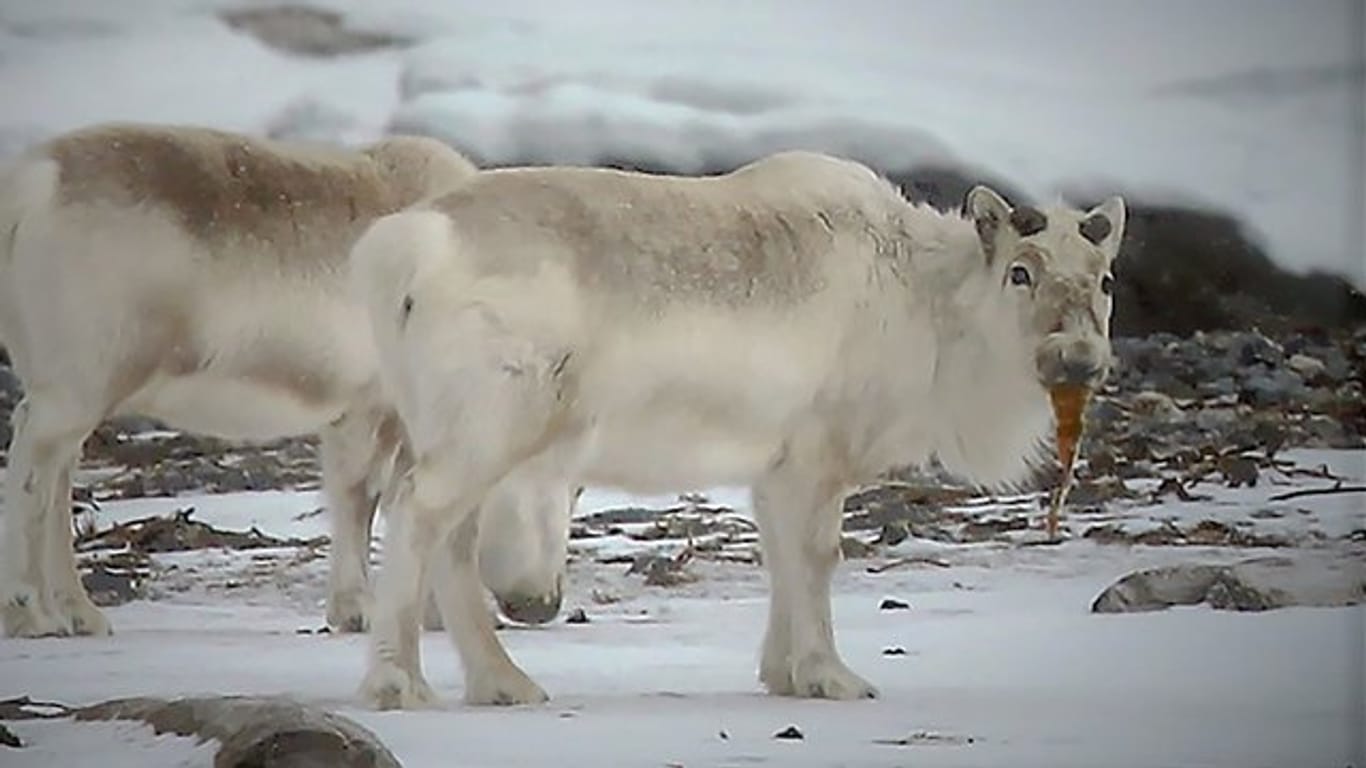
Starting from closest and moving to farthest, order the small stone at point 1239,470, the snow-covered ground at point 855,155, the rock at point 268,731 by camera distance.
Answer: the rock at point 268,731
the snow-covered ground at point 855,155
the small stone at point 1239,470

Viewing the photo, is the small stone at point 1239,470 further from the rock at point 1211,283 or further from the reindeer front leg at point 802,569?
the reindeer front leg at point 802,569

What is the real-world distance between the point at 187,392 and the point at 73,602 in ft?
0.88

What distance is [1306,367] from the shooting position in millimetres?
2219

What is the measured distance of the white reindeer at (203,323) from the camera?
206 centimetres

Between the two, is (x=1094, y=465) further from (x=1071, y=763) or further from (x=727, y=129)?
(x=727, y=129)

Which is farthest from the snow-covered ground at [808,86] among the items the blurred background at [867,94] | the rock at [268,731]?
the rock at [268,731]

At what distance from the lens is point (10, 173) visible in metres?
2.09

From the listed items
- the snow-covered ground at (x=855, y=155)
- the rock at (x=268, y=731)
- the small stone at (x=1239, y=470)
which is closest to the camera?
the rock at (x=268, y=731)

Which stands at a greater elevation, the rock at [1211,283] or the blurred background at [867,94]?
the blurred background at [867,94]

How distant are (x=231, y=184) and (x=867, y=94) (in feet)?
2.45

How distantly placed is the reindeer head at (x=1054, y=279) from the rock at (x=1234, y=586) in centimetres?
26

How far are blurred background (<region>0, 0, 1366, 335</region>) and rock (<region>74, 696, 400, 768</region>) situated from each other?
65cm

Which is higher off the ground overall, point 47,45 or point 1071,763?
point 47,45

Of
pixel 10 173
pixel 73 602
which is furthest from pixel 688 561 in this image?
pixel 10 173
